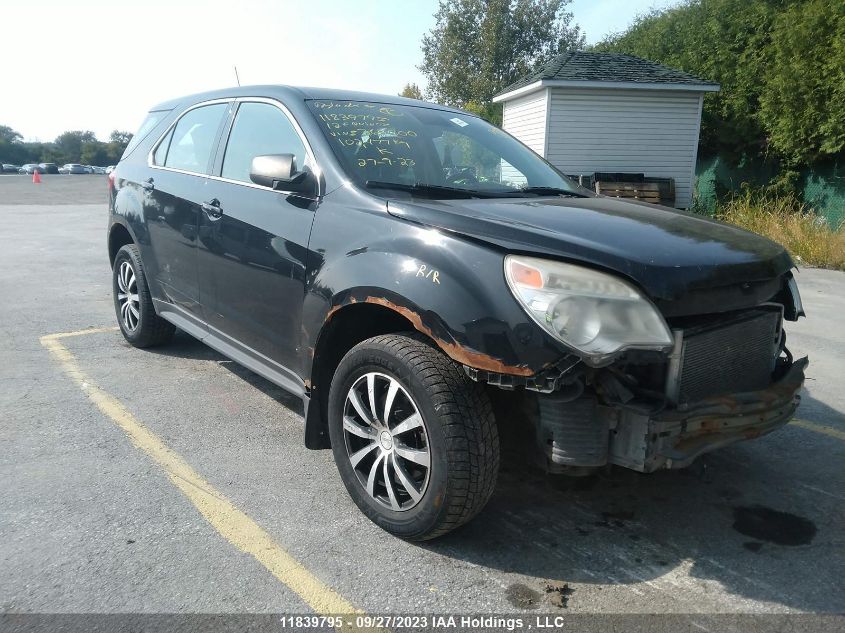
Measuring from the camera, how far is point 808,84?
47.4 feet

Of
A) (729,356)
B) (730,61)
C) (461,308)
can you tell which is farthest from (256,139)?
(730,61)

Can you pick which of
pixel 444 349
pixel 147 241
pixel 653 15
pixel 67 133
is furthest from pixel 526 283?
pixel 67 133

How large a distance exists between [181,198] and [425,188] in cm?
188

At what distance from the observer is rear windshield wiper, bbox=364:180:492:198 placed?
308 centimetres

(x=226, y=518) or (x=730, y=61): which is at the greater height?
(x=730, y=61)

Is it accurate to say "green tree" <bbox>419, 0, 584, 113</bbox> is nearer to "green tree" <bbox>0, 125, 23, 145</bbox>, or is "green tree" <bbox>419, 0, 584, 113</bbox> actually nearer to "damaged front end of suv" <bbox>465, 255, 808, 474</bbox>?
"damaged front end of suv" <bbox>465, 255, 808, 474</bbox>

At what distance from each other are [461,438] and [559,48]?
46.8m

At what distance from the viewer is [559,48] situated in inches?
1752

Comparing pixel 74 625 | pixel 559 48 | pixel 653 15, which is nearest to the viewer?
pixel 74 625

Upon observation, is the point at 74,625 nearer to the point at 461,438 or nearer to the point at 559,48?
the point at 461,438

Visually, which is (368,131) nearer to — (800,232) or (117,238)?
(117,238)

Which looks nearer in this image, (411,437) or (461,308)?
(461,308)

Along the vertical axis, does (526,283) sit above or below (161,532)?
above

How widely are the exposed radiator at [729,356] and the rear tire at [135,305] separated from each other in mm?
3942
